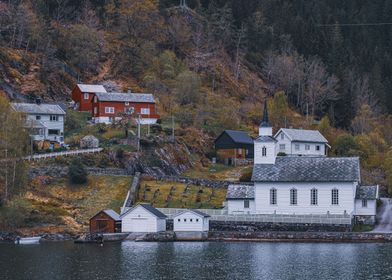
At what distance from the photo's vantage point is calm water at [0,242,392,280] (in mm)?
62344

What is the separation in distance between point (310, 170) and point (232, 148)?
28006 millimetres

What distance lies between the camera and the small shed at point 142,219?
291 ft

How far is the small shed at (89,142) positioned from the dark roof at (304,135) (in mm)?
24731

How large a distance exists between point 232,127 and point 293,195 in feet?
127

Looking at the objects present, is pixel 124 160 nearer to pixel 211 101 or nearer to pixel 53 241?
pixel 53 241

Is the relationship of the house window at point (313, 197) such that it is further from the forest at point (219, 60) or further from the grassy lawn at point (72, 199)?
the forest at point (219, 60)

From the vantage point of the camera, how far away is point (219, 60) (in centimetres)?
16700

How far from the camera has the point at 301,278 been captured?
2392 inches

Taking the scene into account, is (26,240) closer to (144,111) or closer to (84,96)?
(144,111)

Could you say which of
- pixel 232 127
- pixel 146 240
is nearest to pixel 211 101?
pixel 232 127

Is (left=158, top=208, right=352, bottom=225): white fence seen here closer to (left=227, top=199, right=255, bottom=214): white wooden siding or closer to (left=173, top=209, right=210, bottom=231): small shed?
(left=173, top=209, right=210, bottom=231): small shed

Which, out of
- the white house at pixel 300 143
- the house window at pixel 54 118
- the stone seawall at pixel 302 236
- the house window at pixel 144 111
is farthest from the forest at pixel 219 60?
the stone seawall at pixel 302 236

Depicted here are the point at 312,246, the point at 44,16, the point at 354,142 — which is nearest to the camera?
the point at 312,246

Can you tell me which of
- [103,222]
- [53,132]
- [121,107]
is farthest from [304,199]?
[121,107]
